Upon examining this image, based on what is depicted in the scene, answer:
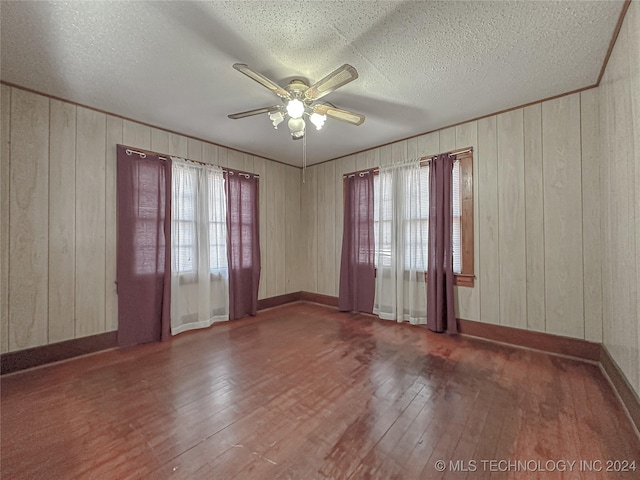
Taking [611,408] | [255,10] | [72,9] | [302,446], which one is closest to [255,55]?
[255,10]

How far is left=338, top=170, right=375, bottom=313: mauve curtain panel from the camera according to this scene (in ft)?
13.4

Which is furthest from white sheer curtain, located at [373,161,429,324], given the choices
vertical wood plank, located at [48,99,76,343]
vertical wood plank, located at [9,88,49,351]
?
vertical wood plank, located at [9,88,49,351]

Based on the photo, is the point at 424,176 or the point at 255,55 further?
the point at 424,176

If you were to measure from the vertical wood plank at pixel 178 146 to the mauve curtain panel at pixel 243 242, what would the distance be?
24.9 inches

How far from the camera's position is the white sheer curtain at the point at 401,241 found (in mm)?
3537

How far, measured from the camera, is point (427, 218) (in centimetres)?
349

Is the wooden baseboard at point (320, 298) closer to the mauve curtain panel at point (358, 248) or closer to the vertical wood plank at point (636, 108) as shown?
the mauve curtain panel at point (358, 248)

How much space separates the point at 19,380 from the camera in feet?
7.23

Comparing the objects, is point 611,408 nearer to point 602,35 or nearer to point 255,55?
point 602,35

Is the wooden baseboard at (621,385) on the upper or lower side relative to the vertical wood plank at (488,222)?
lower

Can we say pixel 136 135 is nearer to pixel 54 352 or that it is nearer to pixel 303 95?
pixel 303 95

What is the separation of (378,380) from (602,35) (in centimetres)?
308

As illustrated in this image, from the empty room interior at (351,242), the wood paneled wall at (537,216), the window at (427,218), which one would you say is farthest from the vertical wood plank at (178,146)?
the wood paneled wall at (537,216)

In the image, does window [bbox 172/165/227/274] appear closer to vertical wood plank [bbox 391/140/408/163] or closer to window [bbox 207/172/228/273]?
window [bbox 207/172/228/273]
